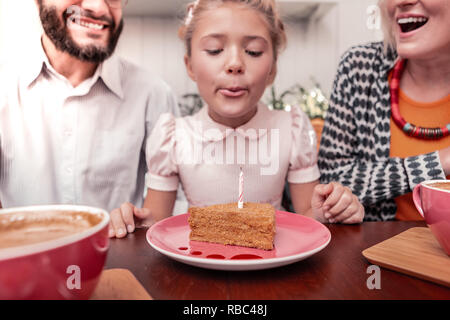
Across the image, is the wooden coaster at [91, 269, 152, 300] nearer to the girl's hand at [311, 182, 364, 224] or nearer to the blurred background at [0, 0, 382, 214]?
the girl's hand at [311, 182, 364, 224]

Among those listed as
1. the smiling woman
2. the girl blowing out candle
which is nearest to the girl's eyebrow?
the girl blowing out candle

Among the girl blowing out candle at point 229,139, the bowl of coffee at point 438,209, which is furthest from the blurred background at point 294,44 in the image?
the bowl of coffee at point 438,209

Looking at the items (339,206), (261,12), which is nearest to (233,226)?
(339,206)

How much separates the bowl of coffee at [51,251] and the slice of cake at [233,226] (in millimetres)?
241

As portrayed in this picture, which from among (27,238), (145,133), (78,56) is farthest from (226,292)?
(78,56)

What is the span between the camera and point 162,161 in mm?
968

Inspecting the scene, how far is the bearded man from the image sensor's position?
1021 millimetres

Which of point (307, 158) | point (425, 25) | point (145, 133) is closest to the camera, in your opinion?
point (425, 25)

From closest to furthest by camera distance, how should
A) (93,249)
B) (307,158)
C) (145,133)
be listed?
1. (93,249)
2. (307,158)
3. (145,133)

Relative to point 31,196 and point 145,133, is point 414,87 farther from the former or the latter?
point 31,196

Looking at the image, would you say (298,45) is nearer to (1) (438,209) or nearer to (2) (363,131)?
(2) (363,131)

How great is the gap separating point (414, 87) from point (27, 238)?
1.11 m

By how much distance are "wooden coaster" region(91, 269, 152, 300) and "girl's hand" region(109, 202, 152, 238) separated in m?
0.18

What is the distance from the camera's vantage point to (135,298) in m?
0.37
